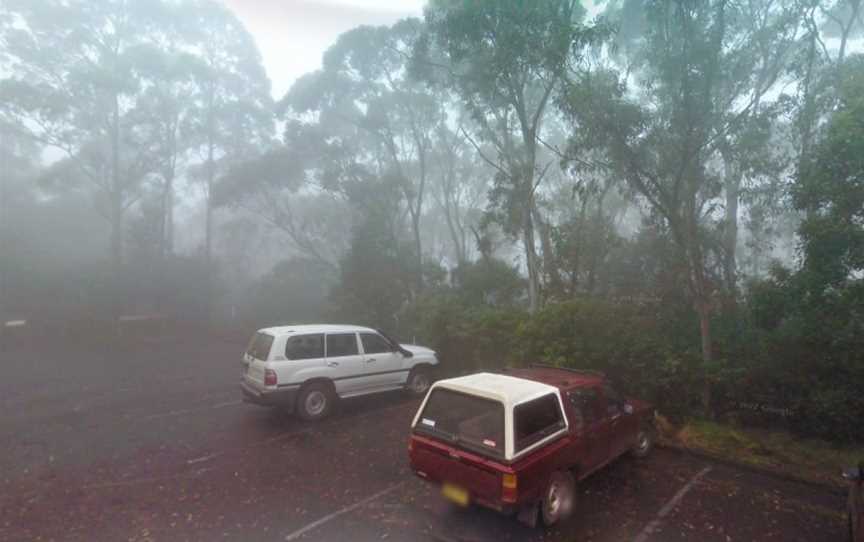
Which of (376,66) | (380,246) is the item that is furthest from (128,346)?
(376,66)

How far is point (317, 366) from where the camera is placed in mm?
8773

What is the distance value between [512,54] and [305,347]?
300 inches

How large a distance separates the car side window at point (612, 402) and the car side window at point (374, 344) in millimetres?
4887

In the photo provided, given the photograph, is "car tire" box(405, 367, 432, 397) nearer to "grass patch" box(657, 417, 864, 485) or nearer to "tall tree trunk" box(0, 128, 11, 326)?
"grass patch" box(657, 417, 864, 485)

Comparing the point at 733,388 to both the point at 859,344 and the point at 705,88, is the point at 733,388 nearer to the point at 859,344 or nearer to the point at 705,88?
the point at 859,344

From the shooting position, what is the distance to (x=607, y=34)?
954 cm

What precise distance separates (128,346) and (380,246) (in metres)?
10.4

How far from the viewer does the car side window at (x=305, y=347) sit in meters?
8.55

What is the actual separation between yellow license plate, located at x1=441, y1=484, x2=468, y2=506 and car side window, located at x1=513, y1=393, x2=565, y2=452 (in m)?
0.73

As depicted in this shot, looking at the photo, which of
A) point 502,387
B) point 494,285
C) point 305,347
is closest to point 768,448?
point 502,387

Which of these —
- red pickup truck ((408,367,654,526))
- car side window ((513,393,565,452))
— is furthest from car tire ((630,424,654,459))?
car side window ((513,393,565,452))

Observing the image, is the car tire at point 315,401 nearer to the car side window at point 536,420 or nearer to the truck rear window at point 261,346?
the truck rear window at point 261,346

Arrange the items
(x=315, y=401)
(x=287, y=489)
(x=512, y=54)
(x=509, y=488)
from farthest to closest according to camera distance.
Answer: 1. (x=512, y=54)
2. (x=315, y=401)
3. (x=287, y=489)
4. (x=509, y=488)

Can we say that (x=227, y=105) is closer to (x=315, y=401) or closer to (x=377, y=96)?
(x=377, y=96)
